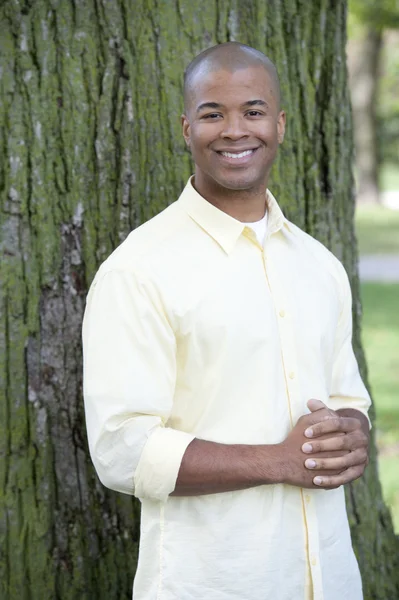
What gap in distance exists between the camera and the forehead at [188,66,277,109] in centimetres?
→ 255

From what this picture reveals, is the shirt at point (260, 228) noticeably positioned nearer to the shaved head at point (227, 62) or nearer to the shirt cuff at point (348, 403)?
the shaved head at point (227, 62)

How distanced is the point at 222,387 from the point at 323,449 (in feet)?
0.98

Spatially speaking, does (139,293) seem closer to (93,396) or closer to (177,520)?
(93,396)

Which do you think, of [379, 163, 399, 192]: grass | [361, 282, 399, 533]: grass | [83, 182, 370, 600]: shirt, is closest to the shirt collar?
[83, 182, 370, 600]: shirt

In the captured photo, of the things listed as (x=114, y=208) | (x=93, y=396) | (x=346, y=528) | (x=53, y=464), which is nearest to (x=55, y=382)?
(x=53, y=464)

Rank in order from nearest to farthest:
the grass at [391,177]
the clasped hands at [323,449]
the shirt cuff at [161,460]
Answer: the shirt cuff at [161,460], the clasped hands at [323,449], the grass at [391,177]

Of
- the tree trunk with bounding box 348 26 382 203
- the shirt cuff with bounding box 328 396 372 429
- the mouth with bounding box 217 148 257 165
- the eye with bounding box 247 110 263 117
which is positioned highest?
the tree trunk with bounding box 348 26 382 203

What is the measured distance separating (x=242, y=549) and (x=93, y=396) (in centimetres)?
54

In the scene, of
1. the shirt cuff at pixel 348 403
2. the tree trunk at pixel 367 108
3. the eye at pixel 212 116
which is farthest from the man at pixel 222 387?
the tree trunk at pixel 367 108

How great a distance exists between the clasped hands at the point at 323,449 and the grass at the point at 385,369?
2763 mm

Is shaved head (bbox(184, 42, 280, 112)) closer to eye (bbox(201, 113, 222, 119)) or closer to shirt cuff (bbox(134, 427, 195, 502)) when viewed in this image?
eye (bbox(201, 113, 222, 119))

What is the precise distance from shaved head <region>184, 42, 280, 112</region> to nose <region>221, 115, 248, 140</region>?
12 cm

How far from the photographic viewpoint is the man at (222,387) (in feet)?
7.86

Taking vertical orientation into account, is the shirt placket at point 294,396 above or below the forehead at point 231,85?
below
